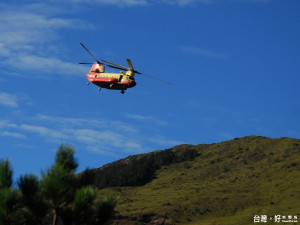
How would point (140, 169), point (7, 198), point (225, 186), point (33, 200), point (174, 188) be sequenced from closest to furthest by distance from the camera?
1. point (7, 198)
2. point (33, 200)
3. point (225, 186)
4. point (174, 188)
5. point (140, 169)

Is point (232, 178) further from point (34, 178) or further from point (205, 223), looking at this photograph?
point (34, 178)

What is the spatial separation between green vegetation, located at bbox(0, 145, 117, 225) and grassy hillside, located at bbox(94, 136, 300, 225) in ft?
285

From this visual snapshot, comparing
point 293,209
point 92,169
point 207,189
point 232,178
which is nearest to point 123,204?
point 207,189

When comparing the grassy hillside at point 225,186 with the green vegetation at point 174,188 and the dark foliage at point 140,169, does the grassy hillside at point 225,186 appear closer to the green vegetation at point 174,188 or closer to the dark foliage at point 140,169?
the green vegetation at point 174,188

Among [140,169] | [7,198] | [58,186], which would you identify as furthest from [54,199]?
[140,169]

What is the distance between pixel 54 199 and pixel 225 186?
422ft

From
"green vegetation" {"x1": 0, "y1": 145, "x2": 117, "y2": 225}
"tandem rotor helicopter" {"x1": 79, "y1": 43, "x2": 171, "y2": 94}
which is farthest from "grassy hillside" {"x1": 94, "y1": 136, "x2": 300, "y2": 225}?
"green vegetation" {"x1": 0, "y1": 145, "x2": 117, "y2": 225}

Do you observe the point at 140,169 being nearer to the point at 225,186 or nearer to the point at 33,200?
the point at 225,186

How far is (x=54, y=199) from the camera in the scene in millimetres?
15055

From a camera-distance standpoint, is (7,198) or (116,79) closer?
(7,198)

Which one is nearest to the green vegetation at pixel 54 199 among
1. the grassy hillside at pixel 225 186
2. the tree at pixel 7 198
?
the tree at pixel 7 198

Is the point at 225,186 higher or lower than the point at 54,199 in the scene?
higher

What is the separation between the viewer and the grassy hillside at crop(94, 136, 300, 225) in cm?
11856

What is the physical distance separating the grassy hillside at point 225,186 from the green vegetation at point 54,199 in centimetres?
8690
